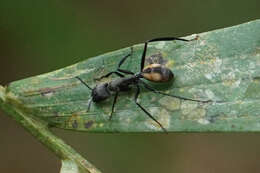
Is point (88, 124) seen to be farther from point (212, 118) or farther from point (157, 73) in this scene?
point (212, 118)

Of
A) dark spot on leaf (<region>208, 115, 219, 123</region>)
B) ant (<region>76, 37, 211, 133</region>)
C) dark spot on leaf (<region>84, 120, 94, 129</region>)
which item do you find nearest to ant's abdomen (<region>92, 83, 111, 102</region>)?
ant (<region>76, 37, 211, 133</region>)

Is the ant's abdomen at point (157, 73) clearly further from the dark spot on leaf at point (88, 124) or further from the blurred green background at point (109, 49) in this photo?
the blurred green background at point (109, 49)

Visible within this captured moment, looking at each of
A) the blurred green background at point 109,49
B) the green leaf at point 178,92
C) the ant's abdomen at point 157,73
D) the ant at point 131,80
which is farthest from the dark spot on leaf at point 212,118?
the blurred green background at point 109,49

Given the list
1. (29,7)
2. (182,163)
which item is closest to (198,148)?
(182,163)

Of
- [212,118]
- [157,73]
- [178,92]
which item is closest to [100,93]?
[157,73]

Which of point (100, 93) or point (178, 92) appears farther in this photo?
point (100, 93)

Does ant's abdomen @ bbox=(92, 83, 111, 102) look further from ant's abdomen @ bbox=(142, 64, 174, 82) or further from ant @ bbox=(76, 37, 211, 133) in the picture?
ant's abdomen @ bbox=(142, 64, 174, 82)
